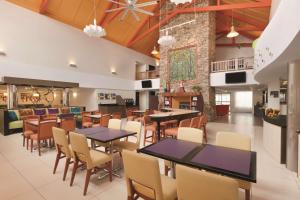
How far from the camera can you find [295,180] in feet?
9.38

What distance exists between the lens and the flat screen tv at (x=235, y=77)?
853 centimetres

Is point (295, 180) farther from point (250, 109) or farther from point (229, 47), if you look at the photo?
point (250, 109)

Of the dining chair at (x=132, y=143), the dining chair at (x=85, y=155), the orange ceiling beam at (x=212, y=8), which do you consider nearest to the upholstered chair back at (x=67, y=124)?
the dining chair at (x=132, y=143)

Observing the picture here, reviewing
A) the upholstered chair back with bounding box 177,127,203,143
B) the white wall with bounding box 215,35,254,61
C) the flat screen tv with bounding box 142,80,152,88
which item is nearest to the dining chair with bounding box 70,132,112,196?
the upholstered chair back with bounding box 177,127,203,143

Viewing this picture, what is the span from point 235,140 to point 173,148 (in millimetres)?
956

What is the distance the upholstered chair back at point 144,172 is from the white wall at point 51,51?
8137mm

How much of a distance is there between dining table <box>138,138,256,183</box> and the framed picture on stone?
8734 mm

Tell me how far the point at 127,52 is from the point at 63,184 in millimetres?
11622

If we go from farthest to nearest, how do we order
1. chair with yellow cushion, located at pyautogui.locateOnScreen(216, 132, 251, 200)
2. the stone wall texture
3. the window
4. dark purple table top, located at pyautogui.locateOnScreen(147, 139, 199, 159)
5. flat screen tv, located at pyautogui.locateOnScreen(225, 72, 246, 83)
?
the window
the stone wall texture
flat screen tv, located at pyautogui.locateOnScreen(225, 72, 246, 83)
chair with yellow cushion, located at pyautogui.locateOnScreen(216, 132, 251, 200)
dark purple table top, located at pyautogui.locateOnScreen(147, 139, 199, 159)

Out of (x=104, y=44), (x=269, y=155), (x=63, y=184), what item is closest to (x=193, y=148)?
(x=63, y=184)

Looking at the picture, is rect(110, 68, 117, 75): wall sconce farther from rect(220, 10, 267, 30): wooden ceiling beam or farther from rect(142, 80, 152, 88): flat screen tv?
rect(220, 10, 267, 30): wooden ceiling beam

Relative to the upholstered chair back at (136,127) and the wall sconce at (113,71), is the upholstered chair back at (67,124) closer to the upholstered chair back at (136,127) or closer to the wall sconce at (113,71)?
the upholstered chair back at (136,127)

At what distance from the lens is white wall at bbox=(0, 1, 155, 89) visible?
7.19 metres

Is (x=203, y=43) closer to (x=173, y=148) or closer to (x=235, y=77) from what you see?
(x=235, y=77)
